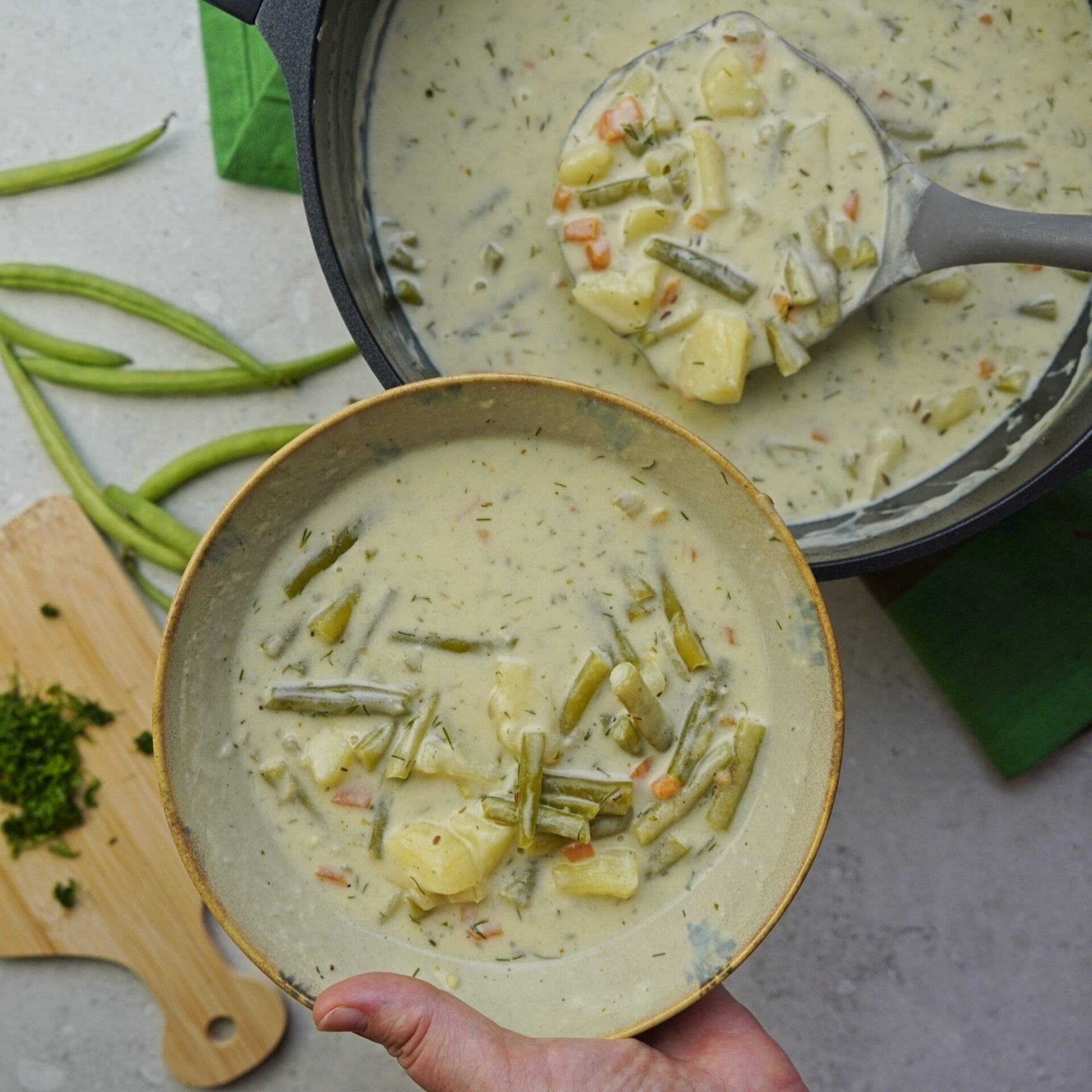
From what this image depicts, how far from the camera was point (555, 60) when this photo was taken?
87.0 inches

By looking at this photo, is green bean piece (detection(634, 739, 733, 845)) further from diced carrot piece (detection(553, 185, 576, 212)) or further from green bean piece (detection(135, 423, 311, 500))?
green bean piece (detection(135, 423, 311, 500))

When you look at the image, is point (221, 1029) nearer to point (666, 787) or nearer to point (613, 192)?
point (666, 787)

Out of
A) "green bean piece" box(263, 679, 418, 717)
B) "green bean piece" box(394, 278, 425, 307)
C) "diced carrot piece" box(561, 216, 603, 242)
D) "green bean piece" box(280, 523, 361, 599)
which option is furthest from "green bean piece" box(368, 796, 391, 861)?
"diced carrot piece" box(561, 216, 603, 242)

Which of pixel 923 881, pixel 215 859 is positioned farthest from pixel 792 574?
pixel 923 881

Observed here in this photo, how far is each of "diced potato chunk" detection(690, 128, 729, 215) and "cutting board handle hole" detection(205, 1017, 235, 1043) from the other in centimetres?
216

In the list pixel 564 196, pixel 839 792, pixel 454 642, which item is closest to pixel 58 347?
pixel 564 196

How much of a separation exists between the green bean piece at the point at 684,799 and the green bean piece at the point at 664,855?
A: 0.07ft

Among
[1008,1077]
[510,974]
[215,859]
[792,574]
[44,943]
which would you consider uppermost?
[792,574]

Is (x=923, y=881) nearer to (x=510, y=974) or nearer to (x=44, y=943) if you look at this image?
(x=510, y=974)

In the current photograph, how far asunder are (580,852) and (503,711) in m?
0.29

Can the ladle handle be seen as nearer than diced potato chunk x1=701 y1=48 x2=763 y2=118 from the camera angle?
Yes

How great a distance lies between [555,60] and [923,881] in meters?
2.04

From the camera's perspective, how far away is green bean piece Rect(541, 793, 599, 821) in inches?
74.4

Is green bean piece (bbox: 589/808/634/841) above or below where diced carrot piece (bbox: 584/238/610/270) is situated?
below
